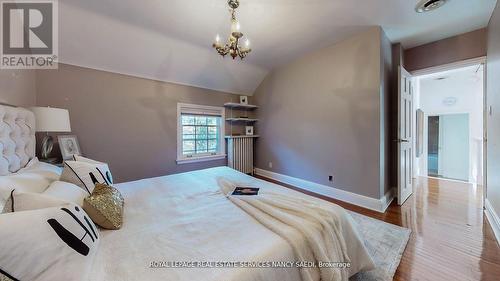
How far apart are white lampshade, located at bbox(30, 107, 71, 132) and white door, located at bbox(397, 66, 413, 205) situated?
14.3 ft

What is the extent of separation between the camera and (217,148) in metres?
4.29

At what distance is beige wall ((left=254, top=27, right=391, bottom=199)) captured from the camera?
2.62m

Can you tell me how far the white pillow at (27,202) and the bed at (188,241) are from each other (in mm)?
315

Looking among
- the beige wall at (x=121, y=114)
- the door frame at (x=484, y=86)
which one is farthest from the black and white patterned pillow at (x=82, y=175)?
the door frame at (x=484, y=86)

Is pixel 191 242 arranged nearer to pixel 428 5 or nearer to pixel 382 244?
pixel 382 244

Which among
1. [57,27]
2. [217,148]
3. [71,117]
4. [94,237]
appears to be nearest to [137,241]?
[94,237]

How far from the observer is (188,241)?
1.00 m

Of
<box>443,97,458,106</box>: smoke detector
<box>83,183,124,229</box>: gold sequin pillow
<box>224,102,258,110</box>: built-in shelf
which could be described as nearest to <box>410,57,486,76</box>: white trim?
<box>443,97,458,106</box>: smoke detector

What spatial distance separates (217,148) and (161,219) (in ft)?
10.1

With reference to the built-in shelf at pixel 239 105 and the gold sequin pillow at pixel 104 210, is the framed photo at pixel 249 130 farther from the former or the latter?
the gold sequin pillow at pixel 104 210

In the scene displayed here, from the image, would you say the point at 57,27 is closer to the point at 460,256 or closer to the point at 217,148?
the point at 217,148

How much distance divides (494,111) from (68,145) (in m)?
5.21

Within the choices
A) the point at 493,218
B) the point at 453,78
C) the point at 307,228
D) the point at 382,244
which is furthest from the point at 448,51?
the point at 307,228

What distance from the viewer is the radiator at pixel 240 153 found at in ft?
13.9
